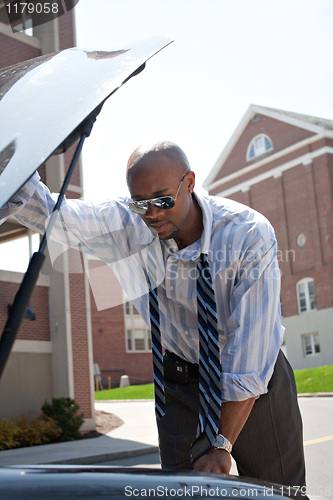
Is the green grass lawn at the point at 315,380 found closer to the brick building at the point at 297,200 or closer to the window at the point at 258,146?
the brick building at the point at 297,200

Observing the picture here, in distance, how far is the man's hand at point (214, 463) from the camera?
2.02m

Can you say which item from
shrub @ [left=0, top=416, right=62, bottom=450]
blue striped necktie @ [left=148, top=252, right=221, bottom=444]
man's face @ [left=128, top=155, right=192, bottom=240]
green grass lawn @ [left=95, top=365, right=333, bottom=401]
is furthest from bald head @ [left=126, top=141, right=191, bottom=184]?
green grass lawn @ [left=95, top=365, right=333, bottom=401]

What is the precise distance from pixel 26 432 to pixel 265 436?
12.6m

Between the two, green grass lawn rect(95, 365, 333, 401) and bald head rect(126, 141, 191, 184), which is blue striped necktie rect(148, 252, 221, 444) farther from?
green grass lawn rect(95, 365, 333, 401)

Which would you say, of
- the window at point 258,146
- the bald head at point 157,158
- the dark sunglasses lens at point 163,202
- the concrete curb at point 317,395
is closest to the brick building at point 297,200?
the window at point 258,146

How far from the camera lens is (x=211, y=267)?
250 centimetres

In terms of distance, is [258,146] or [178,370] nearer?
[178,370]

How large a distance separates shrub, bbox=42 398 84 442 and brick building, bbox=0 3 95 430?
48cm

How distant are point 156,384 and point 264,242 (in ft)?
2.21

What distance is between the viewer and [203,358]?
237 cm

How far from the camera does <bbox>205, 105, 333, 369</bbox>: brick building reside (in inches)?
1469

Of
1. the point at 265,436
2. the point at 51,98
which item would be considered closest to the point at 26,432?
the point at 265,436

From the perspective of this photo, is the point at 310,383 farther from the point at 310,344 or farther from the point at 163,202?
the point at 163,202

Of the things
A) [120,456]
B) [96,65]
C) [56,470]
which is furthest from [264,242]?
[120,456]
